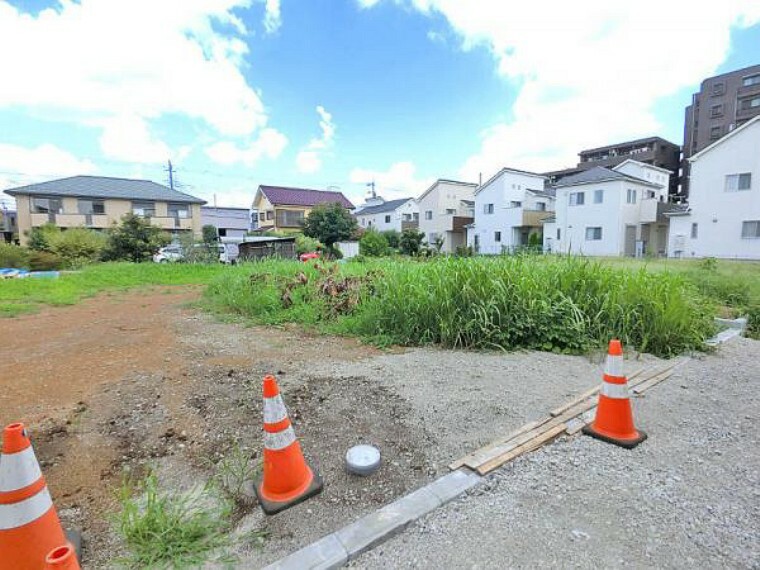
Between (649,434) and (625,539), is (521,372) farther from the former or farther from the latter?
(625,539)

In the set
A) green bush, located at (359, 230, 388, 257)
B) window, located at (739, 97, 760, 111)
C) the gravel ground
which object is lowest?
the gravel ground

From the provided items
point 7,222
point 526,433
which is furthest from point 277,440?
point 7,222

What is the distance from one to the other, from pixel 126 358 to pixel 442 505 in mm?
3402

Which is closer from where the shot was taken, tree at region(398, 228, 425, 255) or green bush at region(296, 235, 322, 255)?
green bush at region(296, 235, 322, 255)

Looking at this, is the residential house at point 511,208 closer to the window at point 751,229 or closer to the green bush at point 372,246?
the green bush at point 372,246

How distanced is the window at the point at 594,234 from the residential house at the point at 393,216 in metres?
14.6

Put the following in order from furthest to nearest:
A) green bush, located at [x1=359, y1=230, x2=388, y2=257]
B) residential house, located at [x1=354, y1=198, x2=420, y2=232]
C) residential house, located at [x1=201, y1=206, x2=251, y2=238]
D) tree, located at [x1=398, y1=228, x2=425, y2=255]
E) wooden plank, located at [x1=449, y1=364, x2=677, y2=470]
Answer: residential house, located at [x1=201, y1=206, x2=251, y2=238], residential house, located at [x1=354, y1=198, x2=420, y2=232], tree, located at [x1=398, y1=228, x2=425, y2=255], green bush, located at [x1=359, y1=230, x2=388, y2=257], wooden plank, located at [x1=449, y1=364, x2=677, y2=470]

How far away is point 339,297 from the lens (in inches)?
203

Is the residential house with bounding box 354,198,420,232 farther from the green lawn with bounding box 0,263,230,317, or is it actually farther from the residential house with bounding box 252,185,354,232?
the green lawn with bounding box 0,263,230,317

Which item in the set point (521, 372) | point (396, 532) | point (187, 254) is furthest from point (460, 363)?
point (187, 254)

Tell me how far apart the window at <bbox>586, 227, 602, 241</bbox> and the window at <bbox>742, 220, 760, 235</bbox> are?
602 cm

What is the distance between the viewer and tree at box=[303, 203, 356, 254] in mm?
22766

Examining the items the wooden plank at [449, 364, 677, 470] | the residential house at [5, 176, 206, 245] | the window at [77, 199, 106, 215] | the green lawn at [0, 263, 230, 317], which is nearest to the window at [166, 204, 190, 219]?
the residential house at [5, 176, 206, 245]

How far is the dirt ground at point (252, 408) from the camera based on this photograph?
5.30 feet
